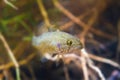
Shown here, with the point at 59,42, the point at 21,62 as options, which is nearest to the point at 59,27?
the point at 21,62

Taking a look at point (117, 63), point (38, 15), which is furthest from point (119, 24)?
point (38, 15)

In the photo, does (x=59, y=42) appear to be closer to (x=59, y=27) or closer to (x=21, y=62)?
(x=59, y=27)

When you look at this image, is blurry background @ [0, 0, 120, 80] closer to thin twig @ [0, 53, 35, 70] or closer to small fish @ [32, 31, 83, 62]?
thin twig @ [0, 53, 35, 70]

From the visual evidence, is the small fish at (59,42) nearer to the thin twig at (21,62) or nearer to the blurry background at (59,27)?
the blurry background at (59,27)

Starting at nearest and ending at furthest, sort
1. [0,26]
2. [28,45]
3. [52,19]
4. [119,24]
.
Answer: [0,26], [28,45], [52,19], [119,24]

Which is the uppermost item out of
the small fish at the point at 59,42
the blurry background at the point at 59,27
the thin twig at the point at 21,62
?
the blurry background at the point at 59,27

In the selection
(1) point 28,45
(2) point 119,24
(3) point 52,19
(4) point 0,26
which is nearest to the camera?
(4) point 0,26

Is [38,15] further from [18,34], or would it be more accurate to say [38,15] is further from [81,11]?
[81,11]

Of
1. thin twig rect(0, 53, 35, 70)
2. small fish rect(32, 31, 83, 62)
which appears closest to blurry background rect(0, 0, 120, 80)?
thin twig rect(0, 53, 35, 70)

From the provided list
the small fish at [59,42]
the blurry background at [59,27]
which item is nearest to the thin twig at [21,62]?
the blurry background at [59,27]
